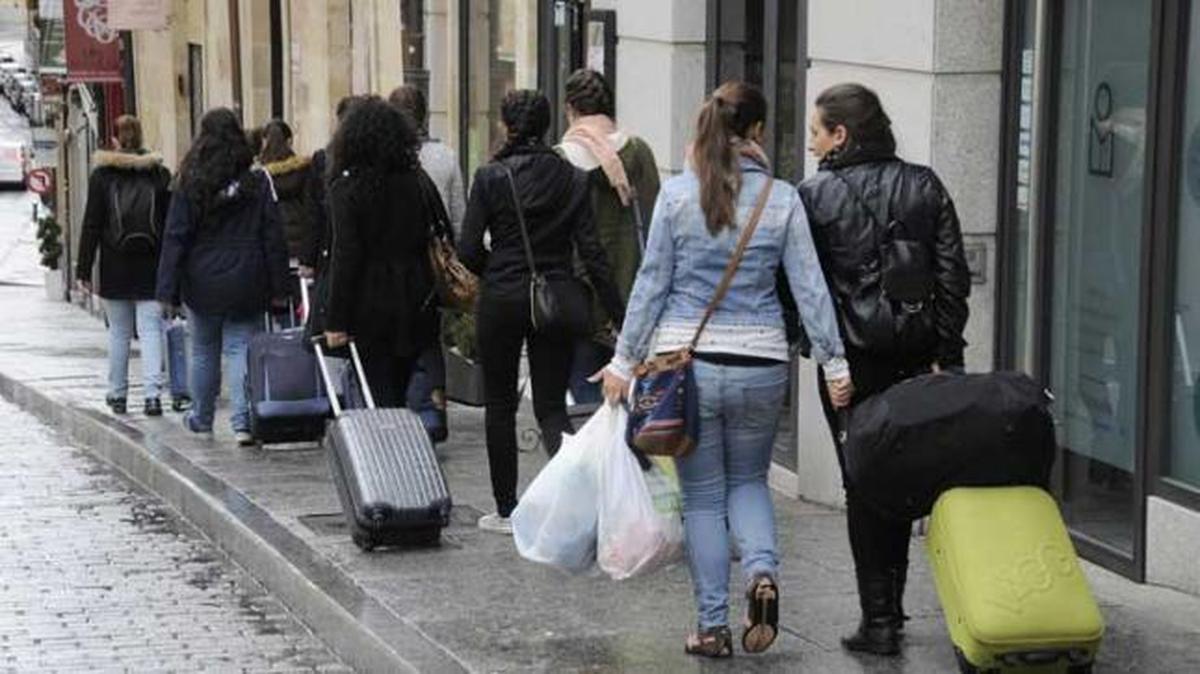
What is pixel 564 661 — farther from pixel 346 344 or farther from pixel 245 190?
pixel 245 190

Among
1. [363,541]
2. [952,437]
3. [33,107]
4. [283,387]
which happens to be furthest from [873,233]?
[33,107]

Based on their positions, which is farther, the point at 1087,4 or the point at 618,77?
the point at 618,77

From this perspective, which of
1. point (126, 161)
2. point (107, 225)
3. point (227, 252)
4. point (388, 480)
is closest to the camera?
point (388, 480)

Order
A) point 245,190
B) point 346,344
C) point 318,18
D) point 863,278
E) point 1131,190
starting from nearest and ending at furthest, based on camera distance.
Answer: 1. point 863,278
2. point 1131,190
3. point 346,344
4. point 245,190
5. point 318,18

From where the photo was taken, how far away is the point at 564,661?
7531 mm

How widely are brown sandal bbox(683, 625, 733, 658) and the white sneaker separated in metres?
2.43

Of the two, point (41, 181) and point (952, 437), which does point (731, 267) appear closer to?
point (952, 437)

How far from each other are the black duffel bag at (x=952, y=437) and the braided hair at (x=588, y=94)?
10.7 feet

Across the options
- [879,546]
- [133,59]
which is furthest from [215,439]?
[133,59]

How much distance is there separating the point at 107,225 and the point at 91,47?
20089 millimetres

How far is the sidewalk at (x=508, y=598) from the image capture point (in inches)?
297

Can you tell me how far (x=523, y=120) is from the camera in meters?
9.39

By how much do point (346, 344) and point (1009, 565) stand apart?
4427mm

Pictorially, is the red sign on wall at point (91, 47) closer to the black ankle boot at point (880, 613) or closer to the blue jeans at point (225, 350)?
the blue jeans at point (225, 350)
